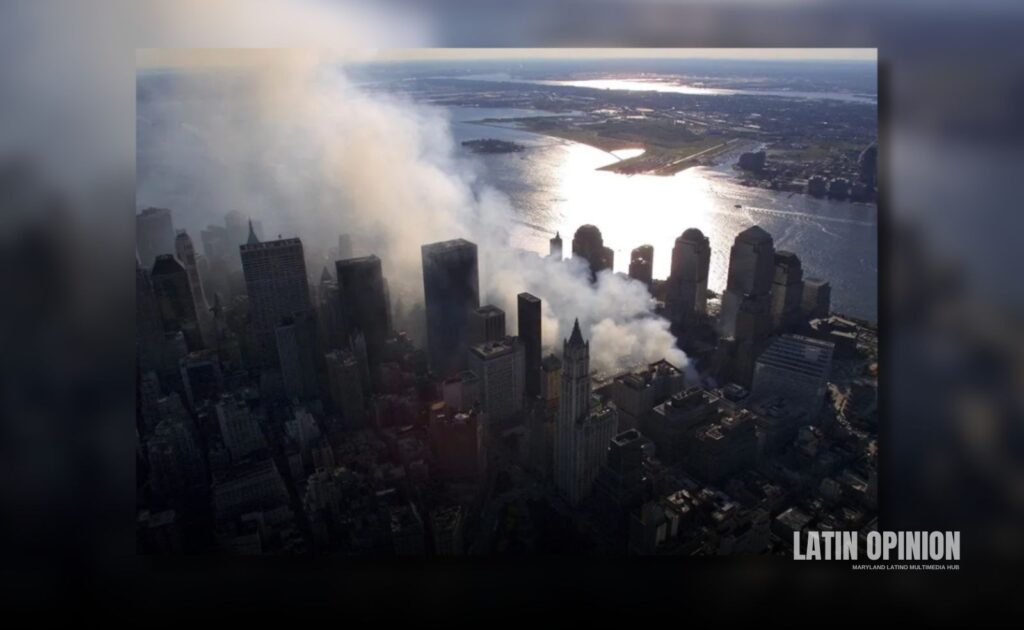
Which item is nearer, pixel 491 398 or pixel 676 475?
pixel 676 475

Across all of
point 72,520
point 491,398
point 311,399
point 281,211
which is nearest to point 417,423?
point 491,398

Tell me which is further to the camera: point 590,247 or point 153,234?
point 590,247

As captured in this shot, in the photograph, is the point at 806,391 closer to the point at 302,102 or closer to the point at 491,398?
the point at 491,398

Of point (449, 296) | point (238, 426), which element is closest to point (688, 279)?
point (449, 296)

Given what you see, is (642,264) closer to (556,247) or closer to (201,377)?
A: (556,247)

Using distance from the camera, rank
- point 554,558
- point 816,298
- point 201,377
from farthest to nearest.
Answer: point 201,377, point 816,298, point 554,558

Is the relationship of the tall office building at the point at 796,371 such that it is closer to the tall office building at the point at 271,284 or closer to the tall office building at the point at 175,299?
the tall office building at the point at 271,284

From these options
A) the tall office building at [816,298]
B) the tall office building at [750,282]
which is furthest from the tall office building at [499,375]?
the tall office building at [816,298]

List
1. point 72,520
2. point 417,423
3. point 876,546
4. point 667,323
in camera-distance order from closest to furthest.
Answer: point 876,546, point 72,520, point 417,423, point 667,323
